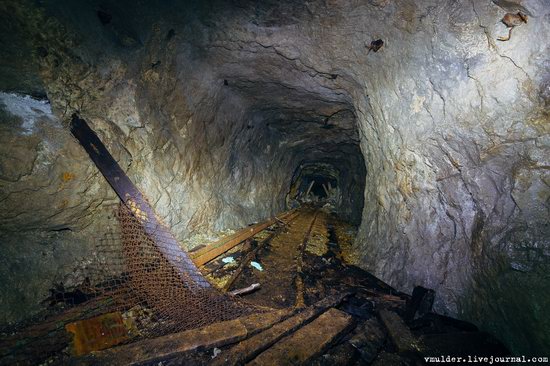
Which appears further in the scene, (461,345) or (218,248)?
(218,248)

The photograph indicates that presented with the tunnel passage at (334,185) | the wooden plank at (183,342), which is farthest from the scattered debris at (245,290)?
the tunnel passage at (334,185)

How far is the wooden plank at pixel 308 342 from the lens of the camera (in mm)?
2340

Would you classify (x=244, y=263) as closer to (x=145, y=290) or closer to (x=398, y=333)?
(x=145, y=290)

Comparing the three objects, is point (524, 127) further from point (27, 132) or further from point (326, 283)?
point (27, 132)

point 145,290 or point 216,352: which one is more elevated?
point 145,290

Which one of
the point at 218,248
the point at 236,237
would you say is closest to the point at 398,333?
the point at 218,248

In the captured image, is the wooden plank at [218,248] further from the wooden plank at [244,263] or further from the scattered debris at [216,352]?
the scattered debris at [216,352]

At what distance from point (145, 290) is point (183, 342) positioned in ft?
4.35

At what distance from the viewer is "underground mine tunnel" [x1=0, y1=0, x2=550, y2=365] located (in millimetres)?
2752

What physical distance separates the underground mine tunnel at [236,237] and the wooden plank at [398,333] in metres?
0.02

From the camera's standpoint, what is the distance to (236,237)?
6.38m

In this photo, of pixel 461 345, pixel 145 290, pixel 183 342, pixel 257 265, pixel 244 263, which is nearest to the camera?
pixel 183 342

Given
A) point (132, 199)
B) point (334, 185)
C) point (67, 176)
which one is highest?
point (334, 185)

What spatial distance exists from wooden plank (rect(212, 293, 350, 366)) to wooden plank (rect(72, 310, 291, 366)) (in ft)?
0.36
